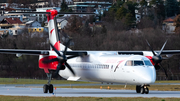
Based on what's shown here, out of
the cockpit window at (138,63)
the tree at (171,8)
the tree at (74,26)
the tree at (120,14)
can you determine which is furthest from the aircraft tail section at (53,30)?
the tree at (171,8)

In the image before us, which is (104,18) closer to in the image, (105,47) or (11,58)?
(105,47)

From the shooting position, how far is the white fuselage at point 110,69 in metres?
32.7

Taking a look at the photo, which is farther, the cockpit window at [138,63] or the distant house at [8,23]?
the distant house at [8,23]

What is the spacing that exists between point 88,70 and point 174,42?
57.5m

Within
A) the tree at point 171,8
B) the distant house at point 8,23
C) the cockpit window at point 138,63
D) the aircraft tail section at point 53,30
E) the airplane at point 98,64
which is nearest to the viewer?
the airplane at point 98,64

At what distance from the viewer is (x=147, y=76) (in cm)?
3219

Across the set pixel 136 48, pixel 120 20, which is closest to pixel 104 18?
pixel 120 20

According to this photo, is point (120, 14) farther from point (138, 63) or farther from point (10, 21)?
point (138, 63)

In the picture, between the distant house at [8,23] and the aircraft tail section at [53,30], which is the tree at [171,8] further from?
the aircraft tail section at [53,30]

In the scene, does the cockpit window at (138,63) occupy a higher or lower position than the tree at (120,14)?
higher

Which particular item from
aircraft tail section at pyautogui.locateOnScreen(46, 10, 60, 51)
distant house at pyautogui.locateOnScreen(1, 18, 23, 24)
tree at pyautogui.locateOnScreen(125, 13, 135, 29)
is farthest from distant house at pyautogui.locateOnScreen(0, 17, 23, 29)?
aircraft tail section at pyautogui.locateOnScreen(46, 10, 60, 51)

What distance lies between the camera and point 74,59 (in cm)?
3862

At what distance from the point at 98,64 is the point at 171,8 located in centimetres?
14519

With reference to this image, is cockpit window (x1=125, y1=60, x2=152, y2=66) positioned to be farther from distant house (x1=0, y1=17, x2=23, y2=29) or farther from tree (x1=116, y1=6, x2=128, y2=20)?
distant house (x1=0, y1=17, x2=23, y2=29)
